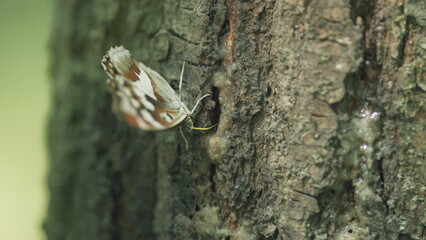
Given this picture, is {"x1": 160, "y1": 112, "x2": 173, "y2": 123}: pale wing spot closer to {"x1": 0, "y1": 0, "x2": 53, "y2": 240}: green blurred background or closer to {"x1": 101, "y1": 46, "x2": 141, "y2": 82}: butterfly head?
{"x1": 101, "y1": 46, "x2": 141, "y2": 82}: butterfly head

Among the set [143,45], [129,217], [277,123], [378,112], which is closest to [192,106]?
[277,123]

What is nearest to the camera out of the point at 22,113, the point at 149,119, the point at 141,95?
the point at 149,119

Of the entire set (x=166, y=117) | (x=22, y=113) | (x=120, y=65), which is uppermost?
(x=120, y=65)

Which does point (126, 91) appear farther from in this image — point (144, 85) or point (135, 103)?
point (144, 85)

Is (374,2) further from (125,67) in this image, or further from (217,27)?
(125,67)

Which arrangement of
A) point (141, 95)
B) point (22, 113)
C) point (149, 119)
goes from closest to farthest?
point (149, 119)
point (141, 95)
point (22, 113)

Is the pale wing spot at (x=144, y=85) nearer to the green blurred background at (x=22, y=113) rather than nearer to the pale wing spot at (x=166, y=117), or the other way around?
the pale wing spot at (x=166, y=117)

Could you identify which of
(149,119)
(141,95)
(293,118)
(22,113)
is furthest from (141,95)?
(22,113)
